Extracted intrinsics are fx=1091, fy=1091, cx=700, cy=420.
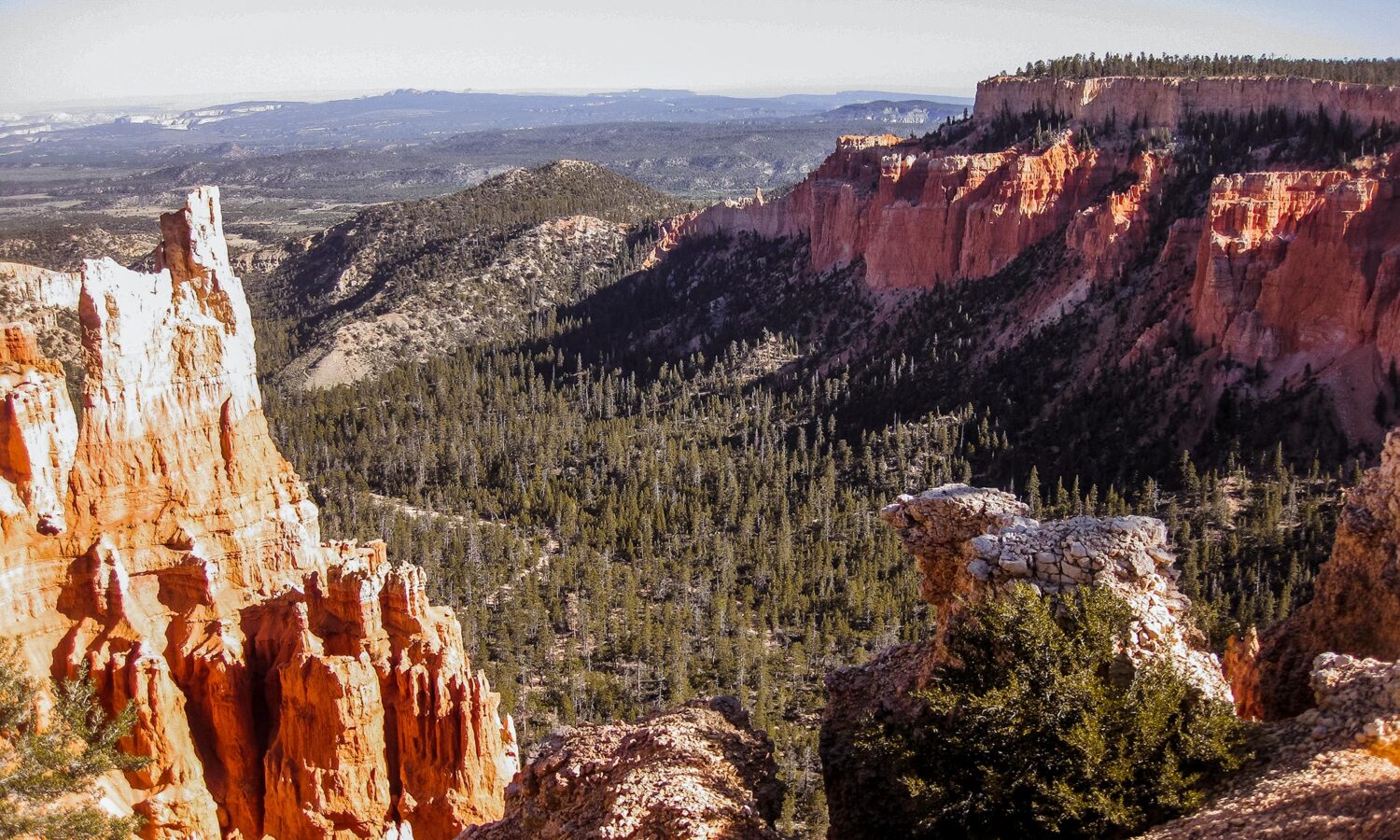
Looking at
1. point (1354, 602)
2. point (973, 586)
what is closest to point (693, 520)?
point (1354, 602)

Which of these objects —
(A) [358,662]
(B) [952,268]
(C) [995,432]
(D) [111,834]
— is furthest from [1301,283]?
(D) [111,834]

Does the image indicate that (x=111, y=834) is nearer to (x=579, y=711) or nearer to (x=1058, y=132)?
(x=579, y=711)

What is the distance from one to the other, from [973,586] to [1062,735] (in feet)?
11.0

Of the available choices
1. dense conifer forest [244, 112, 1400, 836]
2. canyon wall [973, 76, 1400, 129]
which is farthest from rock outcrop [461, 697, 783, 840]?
canyon wall [973, 76, 1400, 129]

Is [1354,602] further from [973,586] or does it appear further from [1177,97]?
[1177,97]

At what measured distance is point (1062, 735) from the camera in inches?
571

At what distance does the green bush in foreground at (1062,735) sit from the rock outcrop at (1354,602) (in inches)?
209

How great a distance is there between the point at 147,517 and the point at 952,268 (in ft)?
244

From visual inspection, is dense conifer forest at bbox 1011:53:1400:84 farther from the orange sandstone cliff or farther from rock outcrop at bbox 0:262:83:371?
rock outcrop at bbox 0:262:83:371

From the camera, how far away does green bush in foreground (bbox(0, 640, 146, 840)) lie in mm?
17219

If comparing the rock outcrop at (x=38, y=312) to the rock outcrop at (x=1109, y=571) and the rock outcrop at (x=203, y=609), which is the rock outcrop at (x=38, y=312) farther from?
the rock outcrop at (x=1109, y=571)

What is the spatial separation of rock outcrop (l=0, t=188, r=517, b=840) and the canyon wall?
248 ft

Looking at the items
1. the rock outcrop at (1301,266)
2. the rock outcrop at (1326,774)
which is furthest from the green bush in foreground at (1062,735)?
the rock outcrop at (1301,266)

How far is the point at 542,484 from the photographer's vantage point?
225 ft
